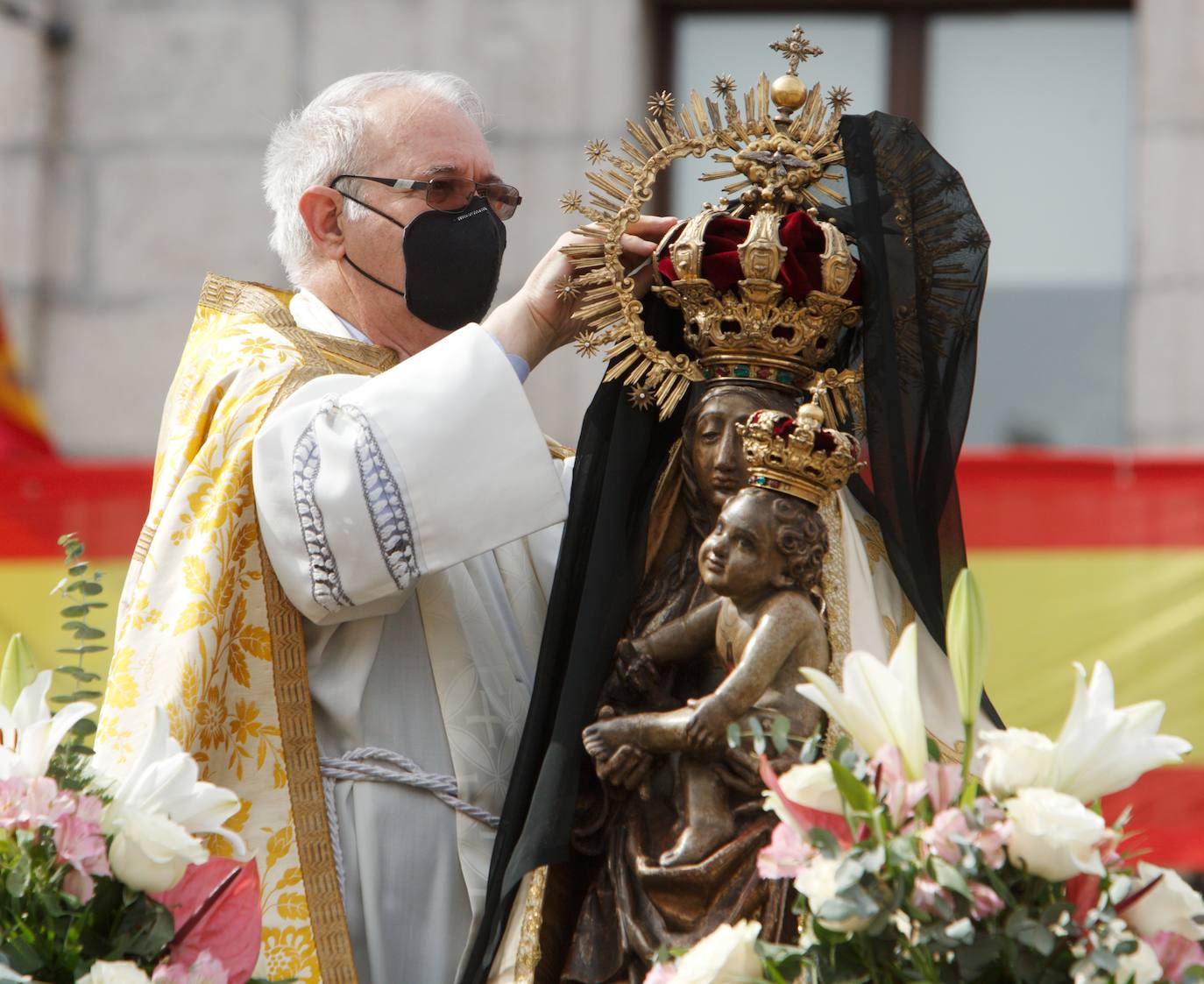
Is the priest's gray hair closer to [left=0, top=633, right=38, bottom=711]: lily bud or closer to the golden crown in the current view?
the golden crown

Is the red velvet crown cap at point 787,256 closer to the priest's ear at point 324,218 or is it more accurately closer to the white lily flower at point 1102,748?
the white lily flower at point 1102,748

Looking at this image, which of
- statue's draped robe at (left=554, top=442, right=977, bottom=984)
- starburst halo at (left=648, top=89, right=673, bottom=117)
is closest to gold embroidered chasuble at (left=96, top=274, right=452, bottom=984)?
statue's draped robe at (left=554, top=442, right=977, bottom=984)

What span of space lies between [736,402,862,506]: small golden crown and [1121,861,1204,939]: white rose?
600 mm

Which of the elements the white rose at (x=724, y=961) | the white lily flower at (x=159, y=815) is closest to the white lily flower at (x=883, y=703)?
the white rose at (x=724, y=961)

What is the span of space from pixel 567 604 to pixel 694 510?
0.69 ft

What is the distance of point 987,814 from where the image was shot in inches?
88.8

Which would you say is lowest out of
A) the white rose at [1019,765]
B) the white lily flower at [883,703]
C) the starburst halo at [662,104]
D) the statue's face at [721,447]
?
the white rose at [1019,765]

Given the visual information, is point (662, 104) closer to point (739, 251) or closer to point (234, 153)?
point (739, 251)

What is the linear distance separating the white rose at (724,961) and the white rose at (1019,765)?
299 mm

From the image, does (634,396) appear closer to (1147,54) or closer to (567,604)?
(567,604)

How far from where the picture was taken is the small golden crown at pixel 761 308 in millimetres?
2721

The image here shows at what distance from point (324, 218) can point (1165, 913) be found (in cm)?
175

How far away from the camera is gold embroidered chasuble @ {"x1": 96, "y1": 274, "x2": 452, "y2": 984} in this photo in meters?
2.94

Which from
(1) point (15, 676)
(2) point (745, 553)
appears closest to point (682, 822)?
(2) point (745, 553)
